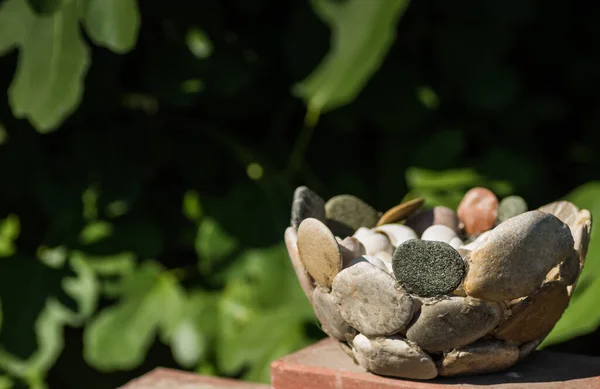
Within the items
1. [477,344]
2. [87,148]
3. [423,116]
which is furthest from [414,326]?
[87,148]

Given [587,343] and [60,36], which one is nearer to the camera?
[60,36]

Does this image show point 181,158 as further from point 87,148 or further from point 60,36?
point 60,36

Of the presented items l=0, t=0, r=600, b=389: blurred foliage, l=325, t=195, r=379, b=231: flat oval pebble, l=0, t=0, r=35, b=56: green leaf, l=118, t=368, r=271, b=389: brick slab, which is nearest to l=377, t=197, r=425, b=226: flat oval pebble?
l=325, t=195, r=379, b=231: flat oval pebble

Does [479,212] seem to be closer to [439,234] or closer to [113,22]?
[439,234]

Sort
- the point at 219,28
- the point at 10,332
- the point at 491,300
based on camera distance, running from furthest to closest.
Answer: the point at 219,28 < the point at 10,332 < the point at 491,300

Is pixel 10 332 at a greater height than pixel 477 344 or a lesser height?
lesser

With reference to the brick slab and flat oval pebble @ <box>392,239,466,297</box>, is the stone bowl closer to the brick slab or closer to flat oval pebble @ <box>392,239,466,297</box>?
flat oval pebble @ <box>392,239,466,297</box>

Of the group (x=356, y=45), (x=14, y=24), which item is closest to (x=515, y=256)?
(x=356, y=45)

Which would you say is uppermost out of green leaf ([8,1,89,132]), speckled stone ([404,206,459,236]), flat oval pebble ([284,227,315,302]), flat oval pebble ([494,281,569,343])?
green leaf ([8,1,89,132])
